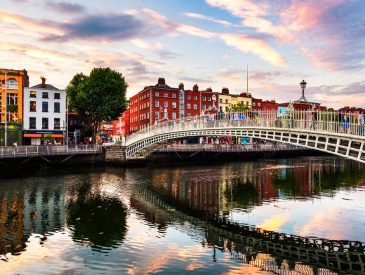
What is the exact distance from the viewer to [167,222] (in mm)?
21516

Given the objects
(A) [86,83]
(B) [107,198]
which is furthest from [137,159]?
(B) [107,198]

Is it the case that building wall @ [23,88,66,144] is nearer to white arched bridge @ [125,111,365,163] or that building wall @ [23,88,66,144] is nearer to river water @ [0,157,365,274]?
white arched bridge @ [125,111,365,163]

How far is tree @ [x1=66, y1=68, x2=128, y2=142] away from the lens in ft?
200

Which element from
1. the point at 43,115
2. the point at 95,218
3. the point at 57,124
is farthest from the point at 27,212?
the point at 57,124

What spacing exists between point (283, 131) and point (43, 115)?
157ft

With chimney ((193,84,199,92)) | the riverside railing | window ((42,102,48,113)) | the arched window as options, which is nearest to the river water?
the riverside railing

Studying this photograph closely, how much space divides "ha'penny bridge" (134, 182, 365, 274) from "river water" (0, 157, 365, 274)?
60 mm

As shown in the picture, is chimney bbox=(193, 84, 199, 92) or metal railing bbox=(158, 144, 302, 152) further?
chimney bbox=(193, 84, 199, 92)

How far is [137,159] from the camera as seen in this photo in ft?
175

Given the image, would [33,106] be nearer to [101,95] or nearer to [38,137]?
[38,137]

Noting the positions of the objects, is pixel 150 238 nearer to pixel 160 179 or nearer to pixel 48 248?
pixel 48 248

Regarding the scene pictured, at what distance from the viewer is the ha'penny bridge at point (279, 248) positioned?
46.0 ft

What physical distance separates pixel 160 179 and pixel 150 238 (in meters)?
22.3

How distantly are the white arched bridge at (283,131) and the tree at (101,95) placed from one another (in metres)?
11.0
